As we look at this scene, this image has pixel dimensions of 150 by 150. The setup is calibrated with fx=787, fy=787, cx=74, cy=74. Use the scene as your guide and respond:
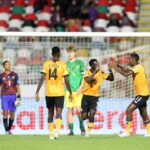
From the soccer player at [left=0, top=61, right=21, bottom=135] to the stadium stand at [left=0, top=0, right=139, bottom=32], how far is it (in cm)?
614

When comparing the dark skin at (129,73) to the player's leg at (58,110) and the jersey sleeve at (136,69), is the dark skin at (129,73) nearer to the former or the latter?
the jersey sleeve at (136,69)

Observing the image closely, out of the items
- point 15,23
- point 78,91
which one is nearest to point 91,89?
point 78,91

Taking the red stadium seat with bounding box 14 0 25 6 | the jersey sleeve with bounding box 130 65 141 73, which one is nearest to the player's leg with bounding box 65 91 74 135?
the jersey sleeve with bounding box 130 65 141 73

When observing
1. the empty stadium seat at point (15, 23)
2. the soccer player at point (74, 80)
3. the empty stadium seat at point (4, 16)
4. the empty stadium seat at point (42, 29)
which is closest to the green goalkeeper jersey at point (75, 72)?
the soccer player at point (74, 80)

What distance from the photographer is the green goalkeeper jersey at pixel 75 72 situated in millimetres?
16688

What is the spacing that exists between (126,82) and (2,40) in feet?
11.5

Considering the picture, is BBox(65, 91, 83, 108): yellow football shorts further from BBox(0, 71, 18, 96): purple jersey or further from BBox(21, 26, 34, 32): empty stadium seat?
BBox(21, 26, 34, 32): empty stadium seat

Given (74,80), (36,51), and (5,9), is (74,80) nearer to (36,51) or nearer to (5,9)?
(36,51)

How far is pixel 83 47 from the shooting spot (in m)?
19.5

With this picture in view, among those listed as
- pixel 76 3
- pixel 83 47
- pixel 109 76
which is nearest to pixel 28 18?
pixel 76 3

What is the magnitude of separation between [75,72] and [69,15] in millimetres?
7819

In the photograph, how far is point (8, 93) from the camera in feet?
57.6

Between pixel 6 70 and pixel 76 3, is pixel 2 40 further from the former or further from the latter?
pixel 76 3

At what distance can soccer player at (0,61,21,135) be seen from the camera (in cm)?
1747
